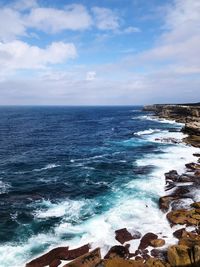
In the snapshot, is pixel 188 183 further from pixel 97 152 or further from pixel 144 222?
pixel 97 152

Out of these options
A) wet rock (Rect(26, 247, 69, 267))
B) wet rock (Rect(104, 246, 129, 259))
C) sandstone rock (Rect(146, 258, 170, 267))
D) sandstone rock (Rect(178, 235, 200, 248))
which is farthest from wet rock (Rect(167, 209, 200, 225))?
wet rock (Rect(26, 247, 69, 267))

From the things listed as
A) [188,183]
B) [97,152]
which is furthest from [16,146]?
[188,183]

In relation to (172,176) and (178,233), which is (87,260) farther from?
(172,176)

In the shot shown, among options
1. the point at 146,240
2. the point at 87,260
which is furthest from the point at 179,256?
the point at 87,260

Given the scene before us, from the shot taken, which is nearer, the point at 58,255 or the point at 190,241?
the point at 190,241

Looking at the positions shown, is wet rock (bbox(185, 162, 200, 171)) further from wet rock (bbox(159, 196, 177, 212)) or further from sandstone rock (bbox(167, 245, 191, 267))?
sandstone rock (bbox(167, 245, 191, 267))

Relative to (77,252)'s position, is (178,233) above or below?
above

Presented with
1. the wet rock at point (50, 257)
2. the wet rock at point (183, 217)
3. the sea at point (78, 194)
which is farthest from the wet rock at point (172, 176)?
the wet rock at point (50, 257)

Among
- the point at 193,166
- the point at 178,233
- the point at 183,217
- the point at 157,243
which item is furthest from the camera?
the point at 193,166
